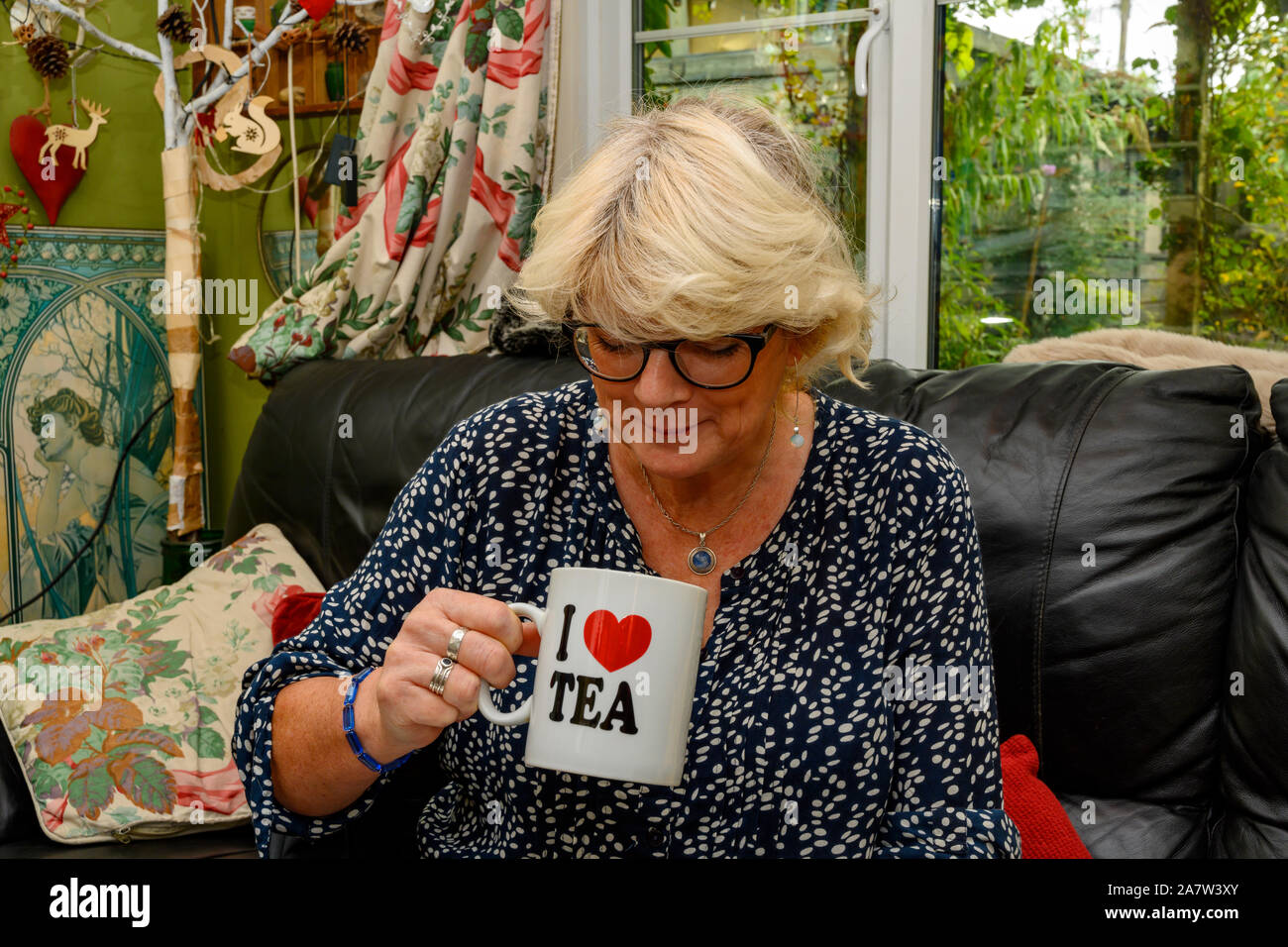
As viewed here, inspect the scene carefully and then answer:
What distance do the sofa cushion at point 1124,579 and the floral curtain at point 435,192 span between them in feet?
3.58

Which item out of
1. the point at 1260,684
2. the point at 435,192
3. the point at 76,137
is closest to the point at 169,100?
the point at 76,137

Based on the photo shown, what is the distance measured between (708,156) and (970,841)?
22.8 inches

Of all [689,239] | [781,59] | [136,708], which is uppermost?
[781,59]

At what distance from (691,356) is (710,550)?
0.66 feet

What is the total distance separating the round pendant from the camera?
1017mm

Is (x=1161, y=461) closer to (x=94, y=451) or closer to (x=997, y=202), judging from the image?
(x=997, y=202)

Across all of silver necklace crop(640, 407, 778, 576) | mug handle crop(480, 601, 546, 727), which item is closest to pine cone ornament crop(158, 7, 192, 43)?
silver necklace crop(640, 407, 778, 576)

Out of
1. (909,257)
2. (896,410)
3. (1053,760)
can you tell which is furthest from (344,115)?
(1053,760)

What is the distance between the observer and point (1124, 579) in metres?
1.30

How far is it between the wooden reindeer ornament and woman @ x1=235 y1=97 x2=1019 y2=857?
1792 mm

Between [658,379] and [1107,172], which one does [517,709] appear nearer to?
[658,379]

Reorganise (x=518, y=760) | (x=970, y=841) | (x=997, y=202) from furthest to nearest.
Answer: (x=997, y=202) → (x=518, y=760) → (x=970, y=841)

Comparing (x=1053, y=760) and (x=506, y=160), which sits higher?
(x=506, y=160)

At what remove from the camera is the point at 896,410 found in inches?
58.6
